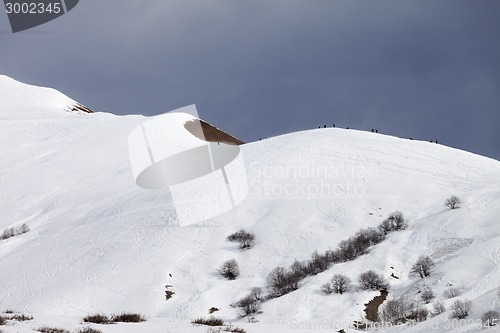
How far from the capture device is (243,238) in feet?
91.9

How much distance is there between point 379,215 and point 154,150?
88.6 ft

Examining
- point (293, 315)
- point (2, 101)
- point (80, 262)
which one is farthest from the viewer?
point (2, 101)

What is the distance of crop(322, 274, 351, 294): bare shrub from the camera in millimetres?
21875

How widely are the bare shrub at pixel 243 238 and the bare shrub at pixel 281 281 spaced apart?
3172 millimetres

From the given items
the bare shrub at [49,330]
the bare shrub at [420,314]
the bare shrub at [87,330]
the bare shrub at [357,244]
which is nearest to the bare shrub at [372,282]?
the bare shrub at [357,244]

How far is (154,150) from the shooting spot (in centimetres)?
4966

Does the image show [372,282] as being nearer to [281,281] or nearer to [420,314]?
[281,281]

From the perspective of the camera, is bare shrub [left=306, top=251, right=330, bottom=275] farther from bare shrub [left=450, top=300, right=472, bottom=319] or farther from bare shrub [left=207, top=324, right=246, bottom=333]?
bare shrub [left=207, top=324, right=246, bottom=333]

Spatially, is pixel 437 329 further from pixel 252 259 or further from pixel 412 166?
pixel 412 166

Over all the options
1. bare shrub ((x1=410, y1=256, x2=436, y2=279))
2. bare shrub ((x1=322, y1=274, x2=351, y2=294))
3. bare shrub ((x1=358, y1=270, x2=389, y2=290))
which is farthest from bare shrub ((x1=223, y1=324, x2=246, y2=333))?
bare shrub ((x1=410, y1=256, x2=436, y2=279))

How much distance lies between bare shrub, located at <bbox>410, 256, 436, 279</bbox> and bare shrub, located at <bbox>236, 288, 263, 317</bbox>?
7.31 metres

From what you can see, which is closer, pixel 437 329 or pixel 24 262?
pixel 437 329

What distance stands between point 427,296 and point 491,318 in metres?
8.66

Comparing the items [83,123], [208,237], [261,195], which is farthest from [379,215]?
[83,123]
